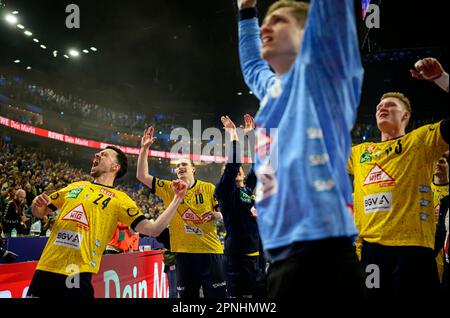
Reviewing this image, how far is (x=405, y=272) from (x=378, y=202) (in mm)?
599

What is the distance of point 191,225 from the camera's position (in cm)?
542

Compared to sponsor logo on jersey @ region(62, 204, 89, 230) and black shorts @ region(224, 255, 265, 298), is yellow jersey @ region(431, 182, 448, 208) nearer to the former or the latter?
black shorts @ region(224, 255, 265, 298)

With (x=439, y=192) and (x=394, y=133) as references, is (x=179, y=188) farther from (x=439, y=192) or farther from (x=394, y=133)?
(x=439, y=192)

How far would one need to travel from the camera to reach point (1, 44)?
25078 millimetres

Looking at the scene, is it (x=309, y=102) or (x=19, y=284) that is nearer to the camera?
(x=309, y=102)

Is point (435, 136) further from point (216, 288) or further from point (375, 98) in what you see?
point (375, 98)

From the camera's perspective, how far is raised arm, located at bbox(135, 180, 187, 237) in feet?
11.0

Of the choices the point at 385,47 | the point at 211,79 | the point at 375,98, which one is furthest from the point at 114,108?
the point at 385,47

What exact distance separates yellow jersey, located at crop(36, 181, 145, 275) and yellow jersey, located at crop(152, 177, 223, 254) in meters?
1.47

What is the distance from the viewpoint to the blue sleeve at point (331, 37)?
58.6 inches

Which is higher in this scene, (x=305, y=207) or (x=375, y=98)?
(x=375, y=98)

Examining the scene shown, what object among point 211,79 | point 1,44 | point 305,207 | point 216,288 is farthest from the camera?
point 211,79

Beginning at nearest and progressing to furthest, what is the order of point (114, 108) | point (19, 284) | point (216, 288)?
point (19, 284)
point (216, 288)
point (114, 108)

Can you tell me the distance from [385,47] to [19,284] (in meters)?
10.1
